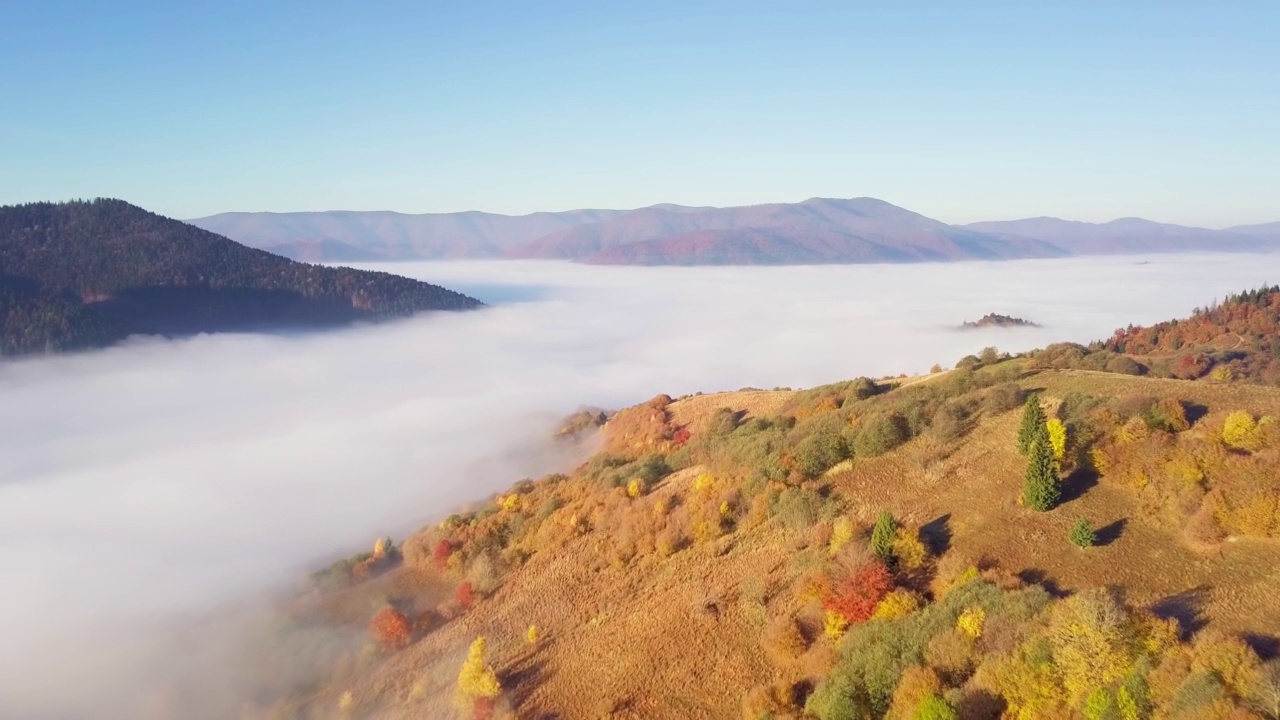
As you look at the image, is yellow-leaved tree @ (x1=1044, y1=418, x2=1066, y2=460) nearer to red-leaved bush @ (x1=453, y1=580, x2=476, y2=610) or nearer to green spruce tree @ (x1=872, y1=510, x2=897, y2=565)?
green spruce tree @ (x1=872, y1=510, x2=897, y2=565)

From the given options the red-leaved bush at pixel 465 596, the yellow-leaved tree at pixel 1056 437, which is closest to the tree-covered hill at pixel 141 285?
the red-leaved bush at pixel 465 596

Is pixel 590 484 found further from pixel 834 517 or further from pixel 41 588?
pixel 41 588

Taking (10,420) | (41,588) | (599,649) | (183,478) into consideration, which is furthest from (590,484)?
(10,420)

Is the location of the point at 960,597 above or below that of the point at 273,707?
above

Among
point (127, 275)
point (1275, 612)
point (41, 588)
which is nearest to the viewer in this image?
Answer: point (1275, 612)

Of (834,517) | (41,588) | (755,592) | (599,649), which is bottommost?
(41,588)

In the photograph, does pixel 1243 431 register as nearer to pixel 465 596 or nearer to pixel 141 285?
pixel 465 596

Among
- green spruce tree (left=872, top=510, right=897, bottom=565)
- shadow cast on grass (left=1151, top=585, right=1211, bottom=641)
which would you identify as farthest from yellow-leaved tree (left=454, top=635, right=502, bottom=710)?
shadow cast on grass (left=1151, top=585, right=1211, bottom=641)
